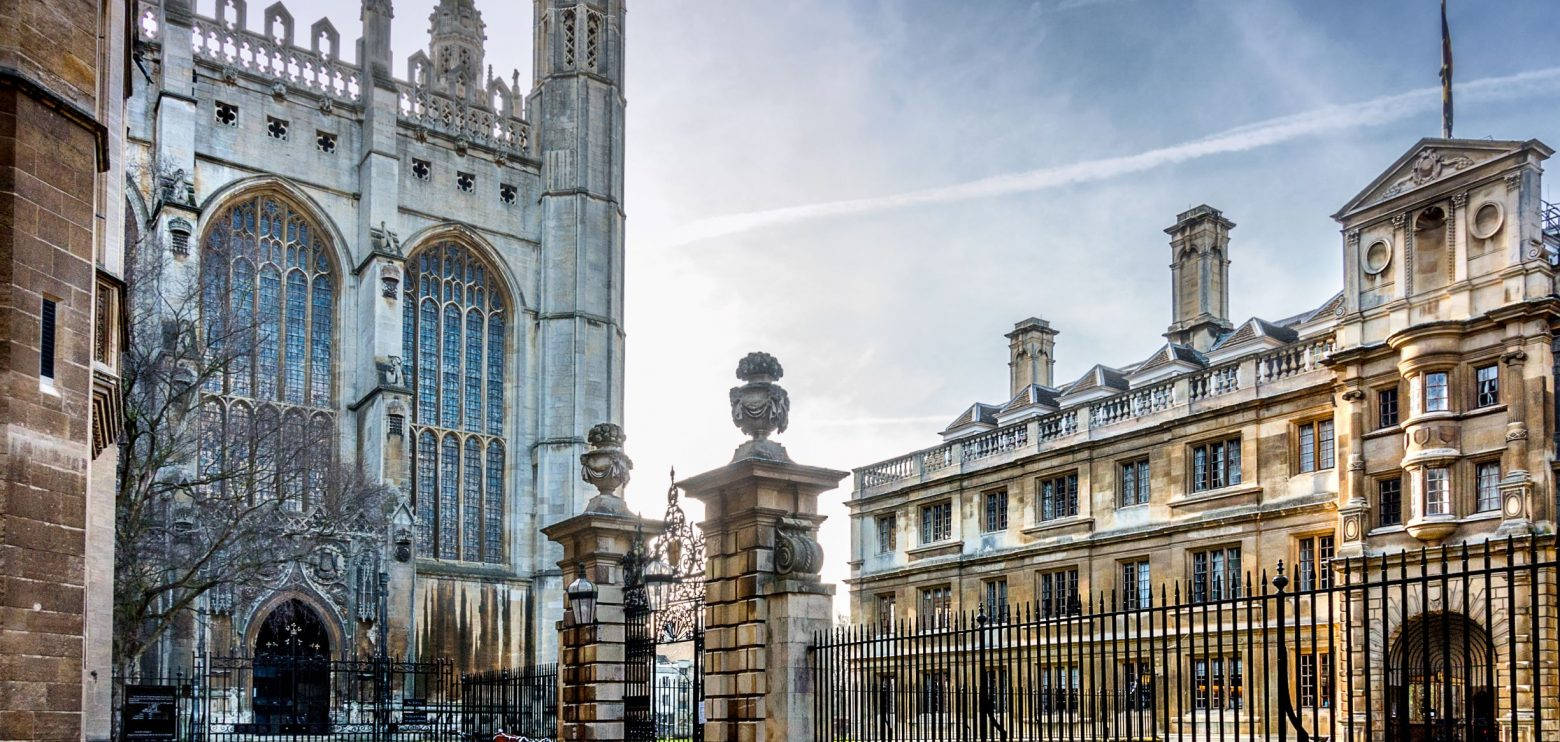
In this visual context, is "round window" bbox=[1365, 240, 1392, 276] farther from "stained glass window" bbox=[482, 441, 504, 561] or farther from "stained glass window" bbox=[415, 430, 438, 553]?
"stained glass window" bbox=[415, 430, 438, 553]

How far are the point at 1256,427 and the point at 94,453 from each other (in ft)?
76.3

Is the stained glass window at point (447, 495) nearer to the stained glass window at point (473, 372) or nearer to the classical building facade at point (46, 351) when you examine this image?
the stained glass window at point (473, 372)

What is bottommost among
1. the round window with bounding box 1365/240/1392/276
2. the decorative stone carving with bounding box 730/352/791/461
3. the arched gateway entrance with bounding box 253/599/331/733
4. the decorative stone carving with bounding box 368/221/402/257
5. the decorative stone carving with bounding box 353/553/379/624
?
the arched gateway entrance with bounding box 253/599/331/733

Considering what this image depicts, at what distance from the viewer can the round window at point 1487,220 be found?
2657 centimetres

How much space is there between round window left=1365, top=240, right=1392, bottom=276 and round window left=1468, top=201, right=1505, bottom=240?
1.90 meters

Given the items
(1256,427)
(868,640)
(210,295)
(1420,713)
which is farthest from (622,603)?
(210,295)

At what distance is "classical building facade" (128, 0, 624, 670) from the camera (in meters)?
36.8

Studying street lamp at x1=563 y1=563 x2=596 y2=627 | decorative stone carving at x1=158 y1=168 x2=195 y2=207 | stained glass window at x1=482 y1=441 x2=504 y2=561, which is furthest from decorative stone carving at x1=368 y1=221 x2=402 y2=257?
street lamp at x1=563 y1=563 x2=596 y2=627

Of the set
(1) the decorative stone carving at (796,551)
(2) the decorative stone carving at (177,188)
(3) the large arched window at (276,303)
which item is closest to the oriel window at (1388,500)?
(1) the decorative stone carving at (796,551)

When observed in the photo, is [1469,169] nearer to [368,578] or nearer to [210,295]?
[368,578]

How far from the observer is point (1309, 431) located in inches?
1164

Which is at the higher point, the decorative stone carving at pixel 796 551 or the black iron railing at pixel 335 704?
the decorative stone carving at pixel 796 551

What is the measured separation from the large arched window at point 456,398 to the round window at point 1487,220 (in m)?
27.9

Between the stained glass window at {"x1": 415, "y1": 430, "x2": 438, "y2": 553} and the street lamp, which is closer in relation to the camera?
the street lamp
